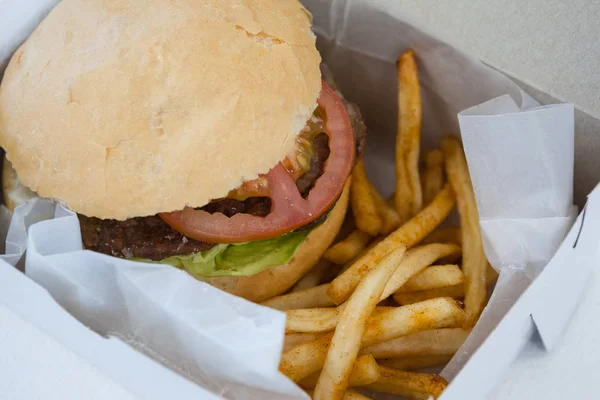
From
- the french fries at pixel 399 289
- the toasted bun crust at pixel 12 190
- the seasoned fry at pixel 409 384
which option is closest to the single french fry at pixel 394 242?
the french fries at pixel 399 289

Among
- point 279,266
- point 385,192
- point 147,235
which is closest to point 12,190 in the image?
point 147,235

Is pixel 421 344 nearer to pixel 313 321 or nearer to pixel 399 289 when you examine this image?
pixel 399 289

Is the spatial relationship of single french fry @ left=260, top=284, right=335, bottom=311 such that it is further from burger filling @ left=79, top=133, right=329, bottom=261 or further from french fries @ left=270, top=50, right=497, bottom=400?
burger filling @ left=79, top=133, right=329, bottom=261

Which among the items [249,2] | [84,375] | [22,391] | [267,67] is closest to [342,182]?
[267,67]

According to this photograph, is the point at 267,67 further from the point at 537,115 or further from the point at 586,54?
the point at 586,54

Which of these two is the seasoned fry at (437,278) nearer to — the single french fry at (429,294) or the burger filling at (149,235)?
the single french fry at (429,294)

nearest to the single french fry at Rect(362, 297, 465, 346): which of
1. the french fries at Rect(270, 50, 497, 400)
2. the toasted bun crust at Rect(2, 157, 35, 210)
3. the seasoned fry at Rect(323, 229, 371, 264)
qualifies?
the french fries at Rect(270, 50, 497, 400)
